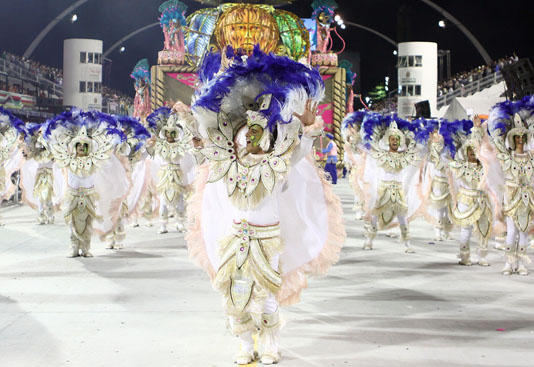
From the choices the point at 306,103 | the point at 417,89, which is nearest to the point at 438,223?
the point at 306,103

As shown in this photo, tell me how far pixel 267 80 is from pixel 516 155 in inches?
178

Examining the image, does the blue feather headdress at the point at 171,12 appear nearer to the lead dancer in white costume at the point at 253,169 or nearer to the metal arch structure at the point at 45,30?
the metal arch structure at the point at 45,30

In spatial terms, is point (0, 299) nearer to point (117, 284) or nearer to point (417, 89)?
point (117, 284)

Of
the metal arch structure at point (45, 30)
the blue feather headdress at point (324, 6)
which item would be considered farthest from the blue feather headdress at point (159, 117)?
the metal arch structure at point (45, 30)

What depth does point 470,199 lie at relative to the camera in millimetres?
9188

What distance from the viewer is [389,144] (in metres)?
10.4

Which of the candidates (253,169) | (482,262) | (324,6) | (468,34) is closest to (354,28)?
(468,34)

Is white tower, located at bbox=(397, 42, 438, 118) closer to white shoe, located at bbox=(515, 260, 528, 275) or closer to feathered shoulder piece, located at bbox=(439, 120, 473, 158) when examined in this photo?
feathered shoulder piece, located at bbox=(439, 120, 473, 158)

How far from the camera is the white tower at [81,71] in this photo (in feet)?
79.3

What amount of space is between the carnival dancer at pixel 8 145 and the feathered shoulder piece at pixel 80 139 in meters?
3.88

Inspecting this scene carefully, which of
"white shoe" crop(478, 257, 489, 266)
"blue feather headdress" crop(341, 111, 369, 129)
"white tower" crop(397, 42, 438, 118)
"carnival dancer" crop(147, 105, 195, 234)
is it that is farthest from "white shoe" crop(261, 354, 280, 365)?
"white tower" crop(397, 42, 438, 118)

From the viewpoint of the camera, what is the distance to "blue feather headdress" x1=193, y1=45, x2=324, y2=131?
16.1 ft

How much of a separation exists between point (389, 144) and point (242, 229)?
5.79m

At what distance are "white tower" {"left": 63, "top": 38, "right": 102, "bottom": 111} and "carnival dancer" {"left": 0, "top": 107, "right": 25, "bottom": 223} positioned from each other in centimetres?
1090
